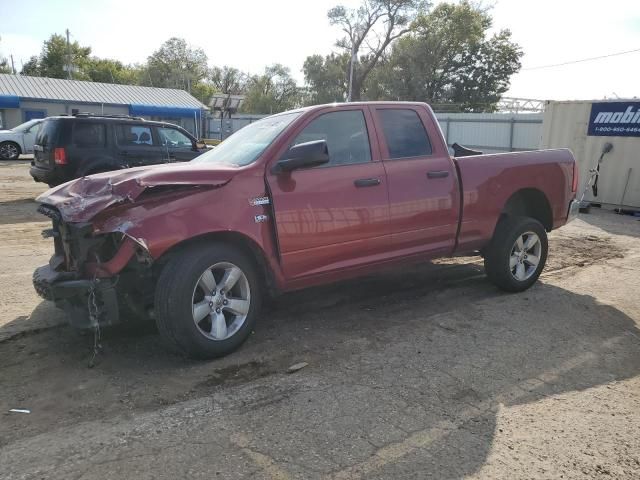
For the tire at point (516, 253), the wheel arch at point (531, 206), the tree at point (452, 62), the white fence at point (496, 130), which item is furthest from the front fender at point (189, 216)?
the tree at point (452, 62)

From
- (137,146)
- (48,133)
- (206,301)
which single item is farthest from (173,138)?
(206,301)

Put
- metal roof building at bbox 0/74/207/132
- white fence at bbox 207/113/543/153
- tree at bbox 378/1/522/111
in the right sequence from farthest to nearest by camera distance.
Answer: tree at bbox 378/1/522/111 → metal roof building at bbox 0/74/207/132 → white fence at bbox 207/113/543/153

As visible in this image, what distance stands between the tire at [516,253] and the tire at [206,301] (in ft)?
8.92

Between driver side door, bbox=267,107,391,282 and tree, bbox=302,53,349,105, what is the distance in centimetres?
5138

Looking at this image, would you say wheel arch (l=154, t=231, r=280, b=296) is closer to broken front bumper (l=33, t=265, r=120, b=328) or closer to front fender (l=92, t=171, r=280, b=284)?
front fender (l=92, t=171, r=280, b=284)

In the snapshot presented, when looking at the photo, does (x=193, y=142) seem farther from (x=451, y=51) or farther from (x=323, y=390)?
(x=451, y=51)

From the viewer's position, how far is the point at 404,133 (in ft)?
16.4

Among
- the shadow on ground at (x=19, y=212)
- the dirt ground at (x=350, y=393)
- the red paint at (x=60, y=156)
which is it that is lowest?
the shadow on ground at (x=19, y=212)

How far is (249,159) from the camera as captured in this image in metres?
4.23

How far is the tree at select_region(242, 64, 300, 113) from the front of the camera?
65.8 m

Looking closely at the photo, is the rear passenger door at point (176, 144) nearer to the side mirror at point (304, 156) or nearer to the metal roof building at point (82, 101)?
the side mirror at point (304, 156)

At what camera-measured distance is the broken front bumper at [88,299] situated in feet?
11.8

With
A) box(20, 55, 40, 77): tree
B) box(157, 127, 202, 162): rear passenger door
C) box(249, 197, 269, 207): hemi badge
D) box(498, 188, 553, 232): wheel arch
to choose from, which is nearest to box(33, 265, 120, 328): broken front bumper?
box(249, 197, 269, 207): hemi badge

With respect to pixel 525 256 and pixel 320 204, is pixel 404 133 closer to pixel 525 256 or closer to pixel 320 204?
pixel 320 204
